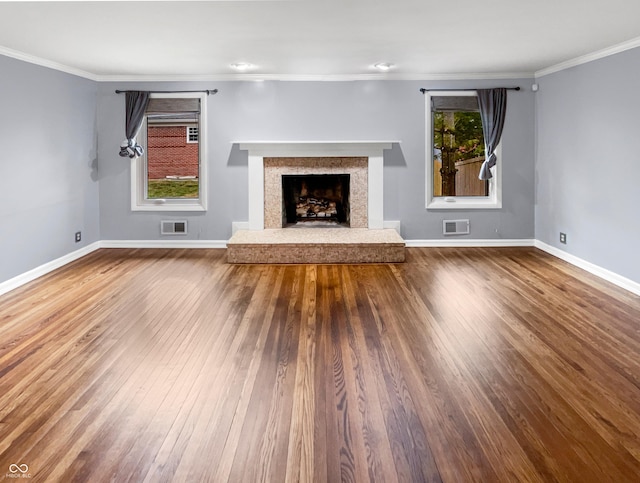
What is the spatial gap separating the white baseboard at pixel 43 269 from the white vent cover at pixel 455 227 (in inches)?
180

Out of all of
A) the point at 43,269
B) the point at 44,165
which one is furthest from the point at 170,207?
the point at 43,269

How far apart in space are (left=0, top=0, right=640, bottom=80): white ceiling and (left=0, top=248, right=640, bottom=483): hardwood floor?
86.8 inches

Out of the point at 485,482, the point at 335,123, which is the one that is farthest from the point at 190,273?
the point at 485,482

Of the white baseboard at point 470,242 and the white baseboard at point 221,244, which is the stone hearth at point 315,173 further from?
the white baseboard at point 470,242

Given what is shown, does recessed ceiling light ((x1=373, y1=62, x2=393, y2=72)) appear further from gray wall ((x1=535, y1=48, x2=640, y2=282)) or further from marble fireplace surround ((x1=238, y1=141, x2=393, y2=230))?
gray wall ((x1=535, y1=48, x2=640, y2=282))

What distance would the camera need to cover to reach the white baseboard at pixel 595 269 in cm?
447

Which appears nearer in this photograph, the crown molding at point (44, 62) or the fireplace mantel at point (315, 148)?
the crown molding at point (44, 62)

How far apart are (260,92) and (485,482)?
5.50 meters

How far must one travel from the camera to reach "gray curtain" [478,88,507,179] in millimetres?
6250

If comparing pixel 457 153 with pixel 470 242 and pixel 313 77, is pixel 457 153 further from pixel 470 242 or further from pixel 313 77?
pixel 313 77

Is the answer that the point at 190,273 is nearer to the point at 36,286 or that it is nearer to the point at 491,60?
the point at 36,286

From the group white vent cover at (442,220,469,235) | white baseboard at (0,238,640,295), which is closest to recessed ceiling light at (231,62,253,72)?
white baseboard at (0,238,640,295)

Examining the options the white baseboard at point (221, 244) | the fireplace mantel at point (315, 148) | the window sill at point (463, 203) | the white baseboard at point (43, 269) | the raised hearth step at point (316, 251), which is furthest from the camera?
the window sill at point (463, 203)

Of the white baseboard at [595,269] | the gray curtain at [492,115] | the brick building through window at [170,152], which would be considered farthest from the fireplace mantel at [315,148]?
the white baseboard at [595,269]
